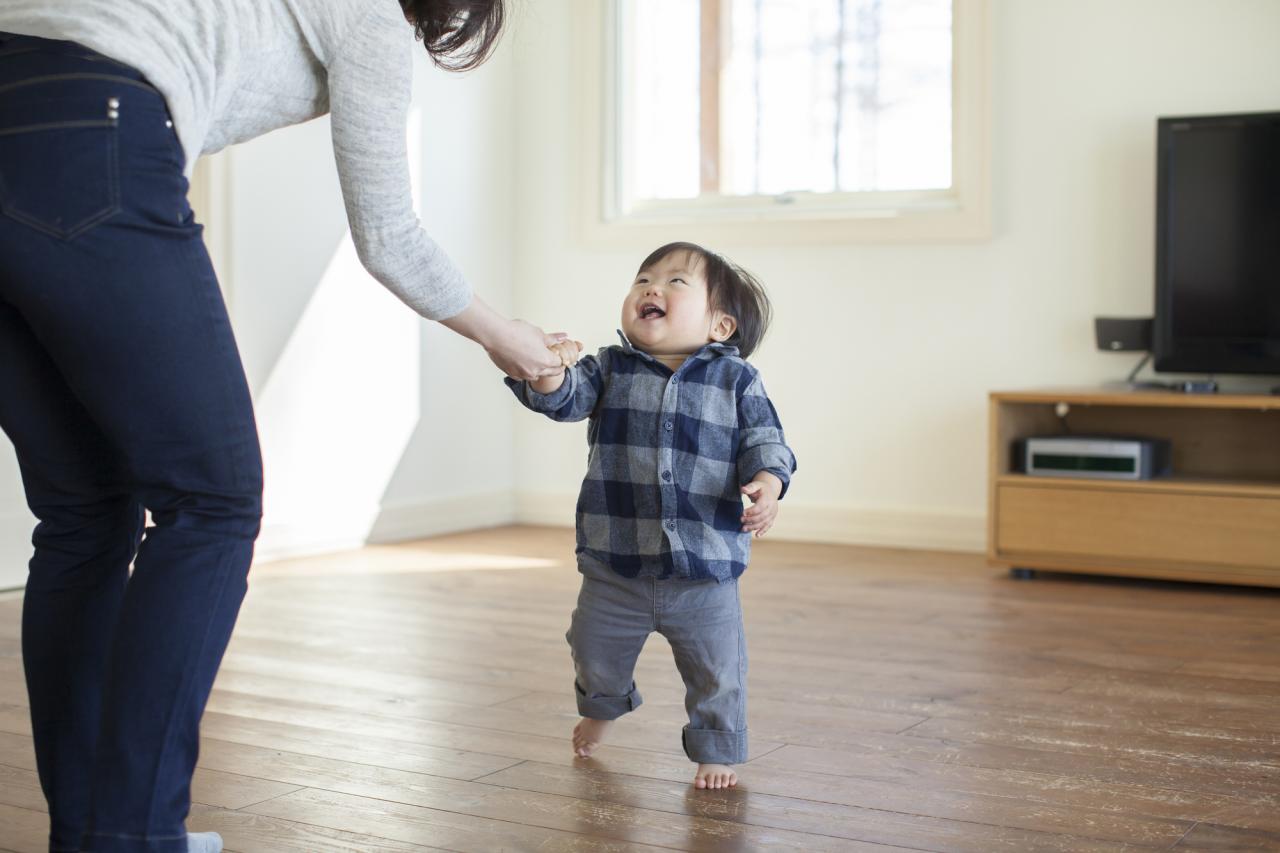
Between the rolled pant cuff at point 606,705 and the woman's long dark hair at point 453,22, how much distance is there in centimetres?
83

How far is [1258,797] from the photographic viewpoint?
5.55 ft

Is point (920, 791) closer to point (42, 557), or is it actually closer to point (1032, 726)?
point (1032, 726)

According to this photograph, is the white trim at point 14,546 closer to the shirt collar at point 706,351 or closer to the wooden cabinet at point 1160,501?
the shirt collar at point 706,351

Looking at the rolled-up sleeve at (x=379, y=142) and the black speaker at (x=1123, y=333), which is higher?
the rolled-up sleeve at (x=379, y=142)

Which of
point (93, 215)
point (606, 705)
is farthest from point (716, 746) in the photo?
point (93, 215)

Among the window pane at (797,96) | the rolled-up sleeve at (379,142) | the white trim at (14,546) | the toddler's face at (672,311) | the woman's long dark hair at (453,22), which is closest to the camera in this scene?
the rolled-up sleeve at (379,142)

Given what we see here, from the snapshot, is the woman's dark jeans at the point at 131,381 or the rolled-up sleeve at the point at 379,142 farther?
the rolled-up sleeve at the point at 379,142

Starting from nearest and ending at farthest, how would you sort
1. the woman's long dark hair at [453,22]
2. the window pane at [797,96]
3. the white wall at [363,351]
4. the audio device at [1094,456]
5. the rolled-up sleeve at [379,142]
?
the rolled-up sleeve at [379,142] < the woman's long dark hair at [453,22] < the audio device at [1094,456] < the white wall at [363,351] < the window pane at [797,96]

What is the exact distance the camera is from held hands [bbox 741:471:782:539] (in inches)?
64.9

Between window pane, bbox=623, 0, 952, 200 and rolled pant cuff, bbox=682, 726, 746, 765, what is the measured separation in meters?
2.67

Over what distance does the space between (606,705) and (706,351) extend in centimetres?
48

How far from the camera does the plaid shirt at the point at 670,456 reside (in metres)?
1.74

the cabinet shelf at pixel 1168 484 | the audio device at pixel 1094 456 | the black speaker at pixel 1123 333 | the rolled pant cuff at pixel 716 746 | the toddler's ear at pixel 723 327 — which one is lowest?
the rolled pant cuff at pixel 716 746

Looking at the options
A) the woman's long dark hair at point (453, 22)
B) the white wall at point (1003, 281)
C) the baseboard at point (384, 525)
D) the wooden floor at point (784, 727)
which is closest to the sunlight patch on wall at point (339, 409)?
the baseboard at point (384, 525)
